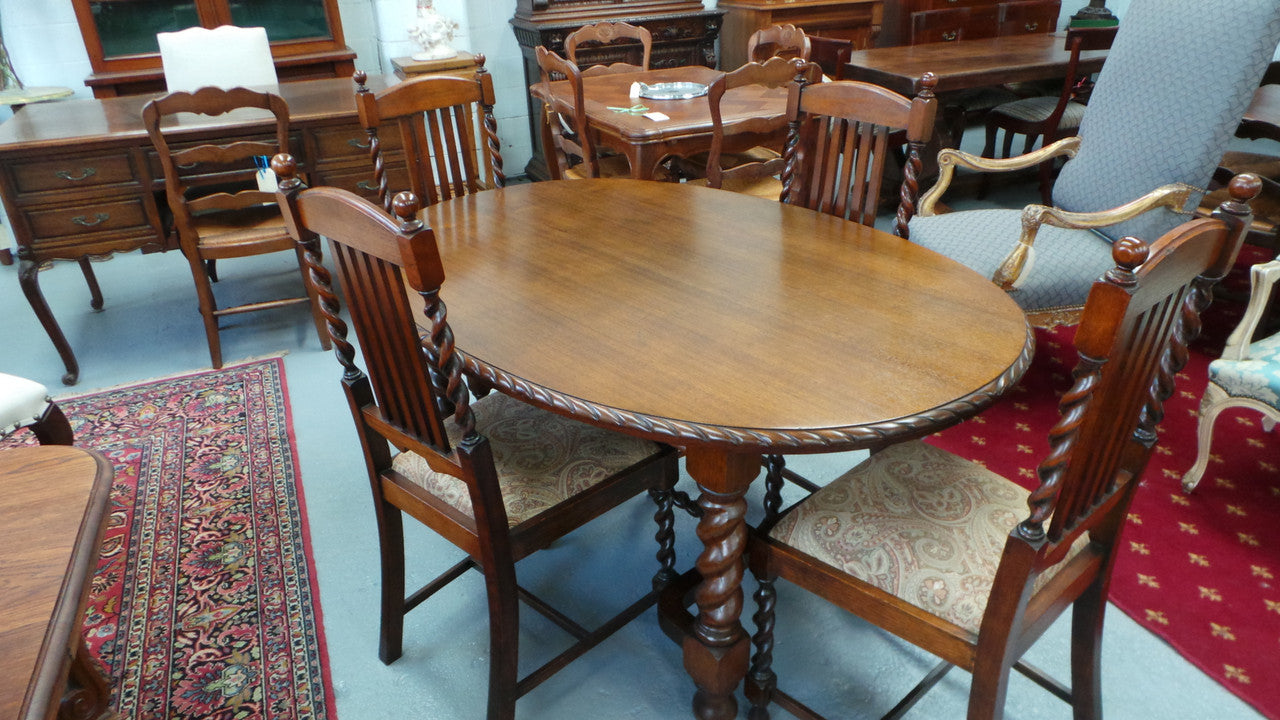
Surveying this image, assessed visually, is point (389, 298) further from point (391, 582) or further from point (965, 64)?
point (965, 64)

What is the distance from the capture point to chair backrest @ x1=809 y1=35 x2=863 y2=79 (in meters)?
3.55

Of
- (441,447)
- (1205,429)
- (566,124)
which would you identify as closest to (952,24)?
(566,124)

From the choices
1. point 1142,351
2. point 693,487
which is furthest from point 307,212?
point 693,487

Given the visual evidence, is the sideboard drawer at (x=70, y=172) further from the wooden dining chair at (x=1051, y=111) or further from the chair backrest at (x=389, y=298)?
the wooden dining chair at (x=1051, y=111)

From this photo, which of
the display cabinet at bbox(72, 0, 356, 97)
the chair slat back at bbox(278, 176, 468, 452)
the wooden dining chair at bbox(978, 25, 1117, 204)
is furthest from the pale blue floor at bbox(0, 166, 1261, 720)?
the display cabinet at bbox(72, 0, 356, 97)

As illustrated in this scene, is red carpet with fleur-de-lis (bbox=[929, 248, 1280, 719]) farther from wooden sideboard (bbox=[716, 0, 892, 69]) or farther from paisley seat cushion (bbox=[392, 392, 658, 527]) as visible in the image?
wooden sideboard (bbox=[716, 0, 892, 69])

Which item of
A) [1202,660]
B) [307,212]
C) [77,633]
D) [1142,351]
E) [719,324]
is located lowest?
[1202,660]

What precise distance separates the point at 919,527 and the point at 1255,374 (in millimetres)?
1231

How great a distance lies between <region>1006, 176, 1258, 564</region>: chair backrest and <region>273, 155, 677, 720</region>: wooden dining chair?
0.72 meters

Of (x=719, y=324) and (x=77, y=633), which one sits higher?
(x=719, y=324)

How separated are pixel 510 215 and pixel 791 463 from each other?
1.04 meters

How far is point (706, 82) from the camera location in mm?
3490

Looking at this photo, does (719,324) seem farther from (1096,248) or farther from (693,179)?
(693,179)

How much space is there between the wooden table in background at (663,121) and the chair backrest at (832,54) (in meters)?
0.35
